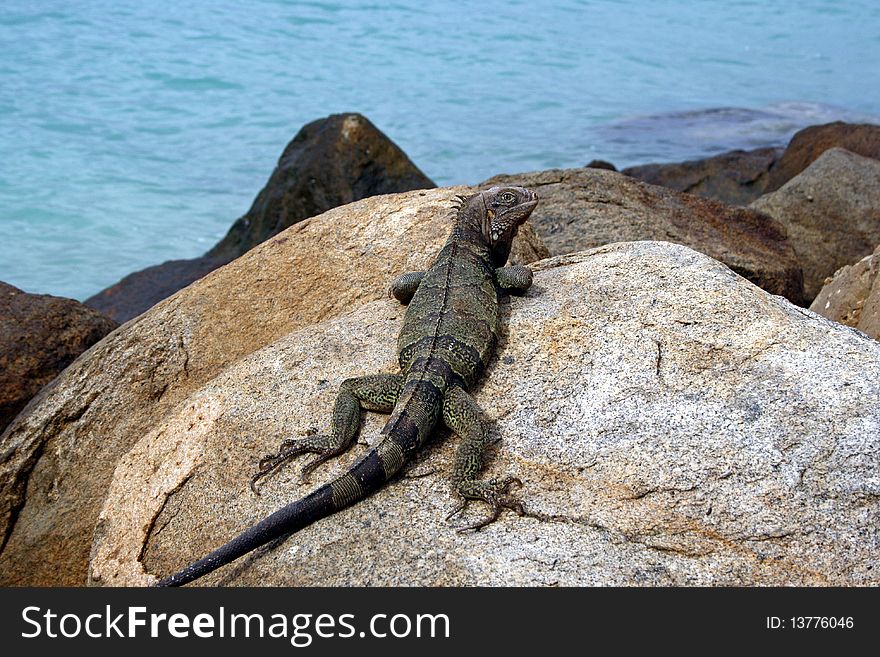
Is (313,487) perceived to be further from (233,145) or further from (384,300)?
(233,145)

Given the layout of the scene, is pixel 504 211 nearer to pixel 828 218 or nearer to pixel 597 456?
pixel 597 456

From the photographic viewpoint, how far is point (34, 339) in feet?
22.5

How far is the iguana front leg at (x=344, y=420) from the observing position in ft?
14.4

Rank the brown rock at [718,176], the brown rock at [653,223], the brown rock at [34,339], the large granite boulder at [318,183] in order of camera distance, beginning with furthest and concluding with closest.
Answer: the brown rock at [718,176] < the large granite boulder at [318,183] < the brown rock at [653,223] < the brown rock at [34,339]

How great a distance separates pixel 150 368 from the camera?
5996mm

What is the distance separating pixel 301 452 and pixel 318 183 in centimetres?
671

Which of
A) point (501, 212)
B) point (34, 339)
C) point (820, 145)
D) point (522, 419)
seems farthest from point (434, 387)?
point (820, 145)

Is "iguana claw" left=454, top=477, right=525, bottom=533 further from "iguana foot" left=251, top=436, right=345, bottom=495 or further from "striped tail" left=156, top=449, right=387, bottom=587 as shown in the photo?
"iguana foot" left=251, top=436, right=345, bottom=495

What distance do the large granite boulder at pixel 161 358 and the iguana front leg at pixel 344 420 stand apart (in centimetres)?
137

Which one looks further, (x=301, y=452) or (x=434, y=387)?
(x=434, y=387)

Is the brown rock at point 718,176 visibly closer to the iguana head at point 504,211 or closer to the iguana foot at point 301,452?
the iguana head at point 504,211

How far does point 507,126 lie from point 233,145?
20.0 feet

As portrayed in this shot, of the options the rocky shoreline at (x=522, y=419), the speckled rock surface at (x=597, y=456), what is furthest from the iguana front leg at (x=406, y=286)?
the speckled rock surface at (x=597, y=456)

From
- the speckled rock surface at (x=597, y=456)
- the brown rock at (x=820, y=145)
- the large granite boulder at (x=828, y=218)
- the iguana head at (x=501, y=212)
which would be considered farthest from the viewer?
the brown rock at (x=820, y=145)
